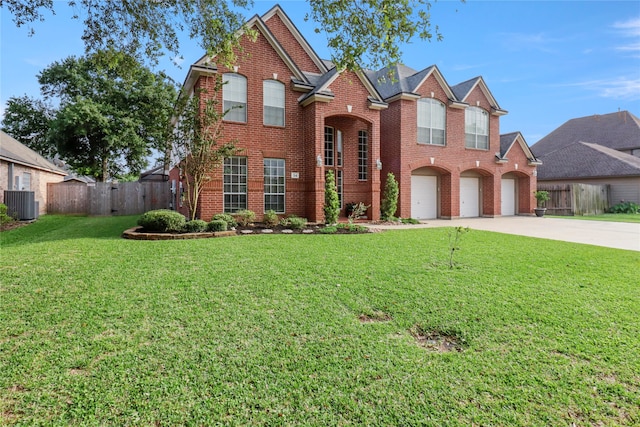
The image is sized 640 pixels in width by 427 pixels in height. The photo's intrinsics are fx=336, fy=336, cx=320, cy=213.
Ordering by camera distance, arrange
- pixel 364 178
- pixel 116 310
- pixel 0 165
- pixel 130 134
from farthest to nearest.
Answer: pixel 130 134 < pixel 364 178 < pixel 0 165 < pixel 116 310

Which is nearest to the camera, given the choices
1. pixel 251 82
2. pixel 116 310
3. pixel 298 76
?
pixel 116 310

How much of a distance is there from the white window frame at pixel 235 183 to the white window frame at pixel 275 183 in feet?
2.86

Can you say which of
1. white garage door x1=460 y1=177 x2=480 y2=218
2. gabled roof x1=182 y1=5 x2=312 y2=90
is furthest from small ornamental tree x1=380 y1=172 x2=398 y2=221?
white garage door x1=460 y1=177 x2=480 y2=218

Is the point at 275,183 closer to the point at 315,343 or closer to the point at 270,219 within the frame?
the point at 270,219

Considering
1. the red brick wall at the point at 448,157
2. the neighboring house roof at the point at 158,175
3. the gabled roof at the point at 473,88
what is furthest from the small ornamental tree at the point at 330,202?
the neighboring house roof at the point at 158,175

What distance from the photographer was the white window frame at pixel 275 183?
46.0ft

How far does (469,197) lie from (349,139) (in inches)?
353

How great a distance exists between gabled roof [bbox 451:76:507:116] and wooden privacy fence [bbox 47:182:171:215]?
18.7 metres

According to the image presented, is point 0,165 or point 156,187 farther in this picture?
point 156,187

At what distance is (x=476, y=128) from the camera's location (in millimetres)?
19422

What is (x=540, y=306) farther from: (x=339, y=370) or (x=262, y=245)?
(x=262, y=245)

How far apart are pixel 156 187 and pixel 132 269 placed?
705 inches

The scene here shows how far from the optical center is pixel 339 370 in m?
2.97

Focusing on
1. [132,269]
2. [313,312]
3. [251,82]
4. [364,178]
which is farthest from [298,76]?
[313,312]
